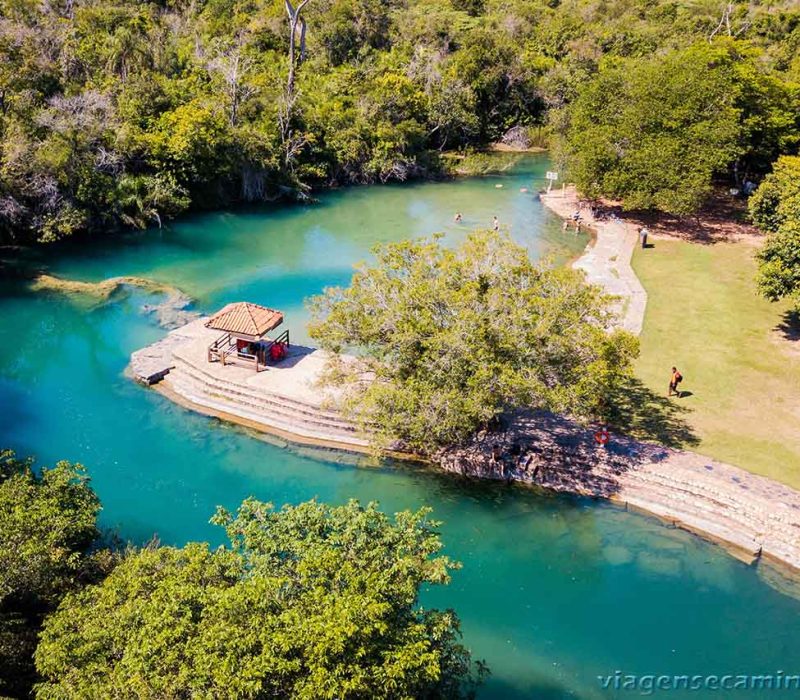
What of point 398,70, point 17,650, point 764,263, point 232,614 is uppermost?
point 398,70

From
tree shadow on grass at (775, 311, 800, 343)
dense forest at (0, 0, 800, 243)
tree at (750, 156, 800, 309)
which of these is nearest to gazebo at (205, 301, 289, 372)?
dense forest at (0, 0, 800, 243)

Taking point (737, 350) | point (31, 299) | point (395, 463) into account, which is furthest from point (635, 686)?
point (31, 299)

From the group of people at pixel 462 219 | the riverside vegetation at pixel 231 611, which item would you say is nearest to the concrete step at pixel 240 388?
the riverside vegetation at pixel 231 611

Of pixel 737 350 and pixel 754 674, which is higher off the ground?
pixel 737 350

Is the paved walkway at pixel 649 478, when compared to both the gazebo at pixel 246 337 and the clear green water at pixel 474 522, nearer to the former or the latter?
the clear green water at pixel 474 522

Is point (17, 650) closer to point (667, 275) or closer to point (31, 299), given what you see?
point (31, 299)

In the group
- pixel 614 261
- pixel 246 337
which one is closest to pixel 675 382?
pixel 614 261

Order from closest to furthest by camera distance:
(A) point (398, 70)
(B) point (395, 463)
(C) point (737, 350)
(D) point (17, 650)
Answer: (D) point (17, 650)
(B) point (395, 463)
(C) point (737, 350)
(A) point (398, 70)
